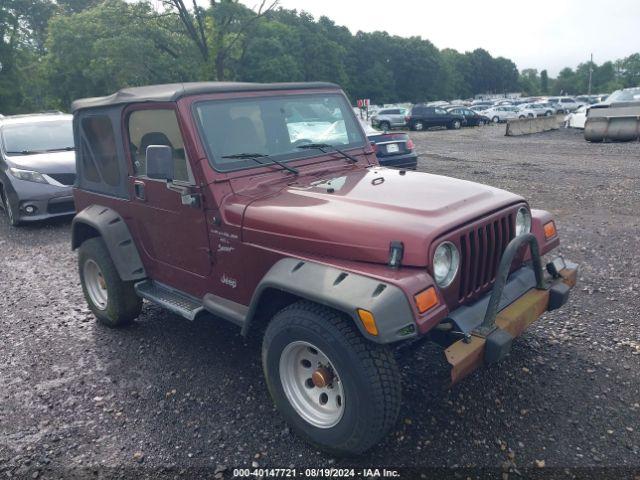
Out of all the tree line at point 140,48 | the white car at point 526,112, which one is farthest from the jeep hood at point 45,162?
the white car at point 526,112

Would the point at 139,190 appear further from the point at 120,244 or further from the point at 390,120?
the point at 390,120

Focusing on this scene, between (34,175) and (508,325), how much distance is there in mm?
8144

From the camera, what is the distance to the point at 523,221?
355 cm

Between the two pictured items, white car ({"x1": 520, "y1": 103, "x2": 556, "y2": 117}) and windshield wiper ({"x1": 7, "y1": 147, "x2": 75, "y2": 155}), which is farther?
white car ({"x1": 520, "y1": 103, "x2": 556, "y2": 117})

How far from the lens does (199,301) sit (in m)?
3.88

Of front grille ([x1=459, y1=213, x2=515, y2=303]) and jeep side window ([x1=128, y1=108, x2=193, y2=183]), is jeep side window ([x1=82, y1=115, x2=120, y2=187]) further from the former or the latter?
front grille ([x1=459, y1=213, x2=515, y2=303])

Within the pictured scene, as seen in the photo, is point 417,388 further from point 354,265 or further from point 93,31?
point 93,31

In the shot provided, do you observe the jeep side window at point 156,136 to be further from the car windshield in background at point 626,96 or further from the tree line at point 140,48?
the car windshield in background at point 626,96

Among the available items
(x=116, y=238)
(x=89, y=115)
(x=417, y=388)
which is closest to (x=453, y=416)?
(x=417, y=388)

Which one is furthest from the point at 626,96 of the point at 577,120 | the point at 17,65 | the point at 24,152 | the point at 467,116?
the point at 17,65

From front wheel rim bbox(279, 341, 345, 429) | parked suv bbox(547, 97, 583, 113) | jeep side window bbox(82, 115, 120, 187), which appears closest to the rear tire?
jeep side window bbox(82, 115, 120, 187)

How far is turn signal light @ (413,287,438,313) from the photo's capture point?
2615 mm

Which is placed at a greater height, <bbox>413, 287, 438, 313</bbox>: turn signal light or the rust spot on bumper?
<bbox>413, 287, 438, 313</bbox>: turn signal light

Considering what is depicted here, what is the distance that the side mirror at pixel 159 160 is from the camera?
3.44m
